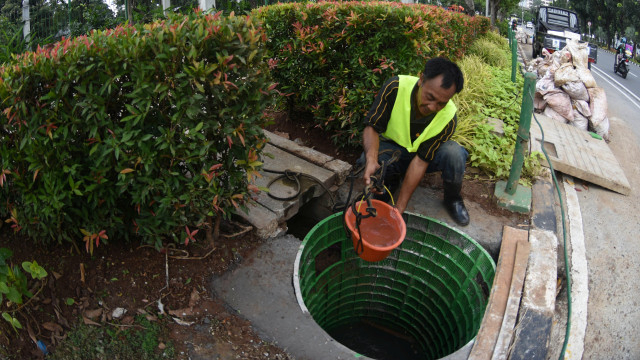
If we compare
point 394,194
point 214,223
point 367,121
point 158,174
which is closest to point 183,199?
point 158,174

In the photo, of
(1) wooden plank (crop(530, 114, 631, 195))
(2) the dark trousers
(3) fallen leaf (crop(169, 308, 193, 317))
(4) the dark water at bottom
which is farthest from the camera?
(1) wooden plank (crop(530, 114, 631, 195))

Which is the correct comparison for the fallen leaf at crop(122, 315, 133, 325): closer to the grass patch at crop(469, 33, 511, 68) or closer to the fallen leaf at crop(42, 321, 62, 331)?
the fallen leaf at crop(42, 321, 62, 331)

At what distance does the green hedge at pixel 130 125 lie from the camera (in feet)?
6.49

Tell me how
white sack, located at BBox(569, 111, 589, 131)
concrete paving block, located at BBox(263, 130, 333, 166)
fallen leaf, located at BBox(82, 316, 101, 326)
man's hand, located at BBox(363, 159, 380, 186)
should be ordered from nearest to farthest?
fallen leaf, located at BBox(82, 316, 101, 326)
man's hand, located at BBox(363, 159, 380, 186)
concrete paving block, located at BBox(263, 130, 333, 166)
white sack, located at BBox(569, 111, 589, 131)

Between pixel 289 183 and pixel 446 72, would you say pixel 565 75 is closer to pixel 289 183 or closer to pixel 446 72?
pixel 446 72

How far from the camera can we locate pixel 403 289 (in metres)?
3.72

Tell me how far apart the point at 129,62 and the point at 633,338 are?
3.64 m

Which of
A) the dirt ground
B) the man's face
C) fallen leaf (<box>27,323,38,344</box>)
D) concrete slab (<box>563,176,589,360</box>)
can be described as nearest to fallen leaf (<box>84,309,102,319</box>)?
the dirt ground

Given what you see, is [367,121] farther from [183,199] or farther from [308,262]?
[183,199]

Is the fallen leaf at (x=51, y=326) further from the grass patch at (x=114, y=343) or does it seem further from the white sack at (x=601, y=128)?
the white sack at (x=601, y=128)

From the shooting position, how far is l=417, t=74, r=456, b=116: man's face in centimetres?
279

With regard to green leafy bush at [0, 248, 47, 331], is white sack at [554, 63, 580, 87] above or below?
above

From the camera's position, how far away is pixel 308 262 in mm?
2969

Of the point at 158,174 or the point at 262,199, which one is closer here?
the point at 158,174
